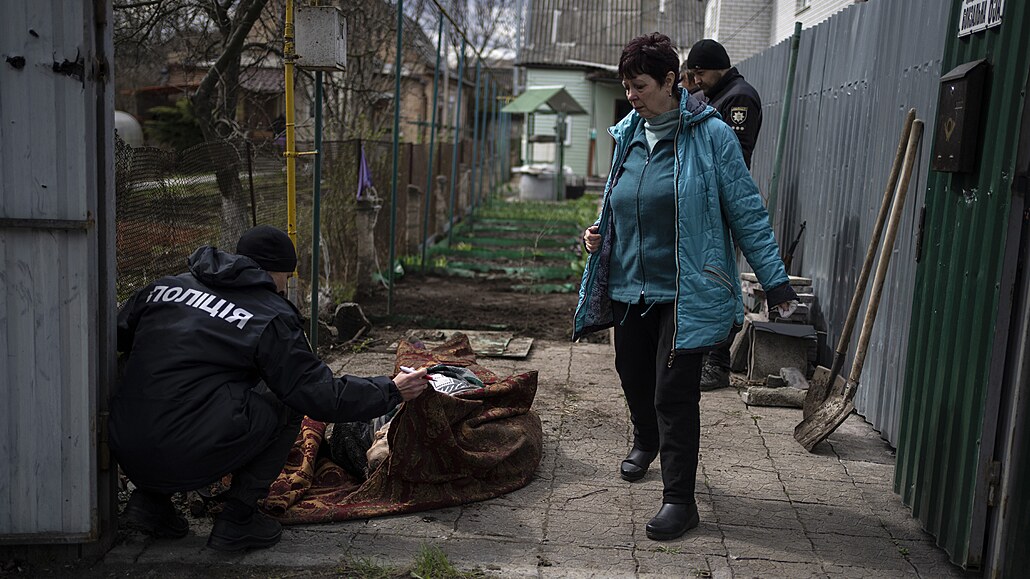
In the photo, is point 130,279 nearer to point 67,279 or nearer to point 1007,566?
point 67,279

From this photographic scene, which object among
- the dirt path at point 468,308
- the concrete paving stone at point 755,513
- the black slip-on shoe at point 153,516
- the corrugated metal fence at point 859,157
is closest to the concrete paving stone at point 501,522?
the concrete paving stone at point 755,513

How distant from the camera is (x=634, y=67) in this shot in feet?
12.8

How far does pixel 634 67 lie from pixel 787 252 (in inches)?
163

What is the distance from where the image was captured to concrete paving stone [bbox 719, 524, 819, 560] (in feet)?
12.4

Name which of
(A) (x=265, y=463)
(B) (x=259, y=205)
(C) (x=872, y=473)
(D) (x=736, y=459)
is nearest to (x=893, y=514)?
(C) (x=872, y=473)

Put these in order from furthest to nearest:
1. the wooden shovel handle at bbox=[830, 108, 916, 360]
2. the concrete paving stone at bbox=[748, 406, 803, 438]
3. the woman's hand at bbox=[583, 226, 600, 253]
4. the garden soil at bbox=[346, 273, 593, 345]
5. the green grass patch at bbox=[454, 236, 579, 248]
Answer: the green grass patch at bbox=[454, 236, 579, 248]
the garden soil at bbox=[346, 273, 593, 345]
the concrete paving stone at bbox=[748, 406, 803, 438]
the wooden shovel handle at bbox=[830, 108, 916, 360]
the woman's hand at bbox=[583, 226, 600, 253]

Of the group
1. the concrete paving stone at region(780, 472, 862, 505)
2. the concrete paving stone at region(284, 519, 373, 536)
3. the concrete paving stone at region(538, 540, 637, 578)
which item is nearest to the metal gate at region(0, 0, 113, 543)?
the concrete paving stone at region(284, 519, 373, 536)

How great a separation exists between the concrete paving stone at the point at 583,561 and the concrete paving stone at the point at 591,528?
0.04 meters

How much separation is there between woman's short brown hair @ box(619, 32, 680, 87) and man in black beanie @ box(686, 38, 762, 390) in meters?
2.34

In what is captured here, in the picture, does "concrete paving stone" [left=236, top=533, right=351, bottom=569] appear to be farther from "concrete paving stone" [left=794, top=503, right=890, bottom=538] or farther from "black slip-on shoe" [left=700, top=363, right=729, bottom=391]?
"black slip-on shoe" [left=700, top=363, right=729, bottom=391]

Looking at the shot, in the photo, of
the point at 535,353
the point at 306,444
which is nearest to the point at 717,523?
the point at 306,444

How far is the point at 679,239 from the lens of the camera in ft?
12.7

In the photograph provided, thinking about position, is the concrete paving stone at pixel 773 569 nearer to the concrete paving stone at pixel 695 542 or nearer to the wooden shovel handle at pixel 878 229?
the concrete paving stone at pixel 695 542

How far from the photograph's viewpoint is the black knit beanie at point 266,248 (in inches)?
143
